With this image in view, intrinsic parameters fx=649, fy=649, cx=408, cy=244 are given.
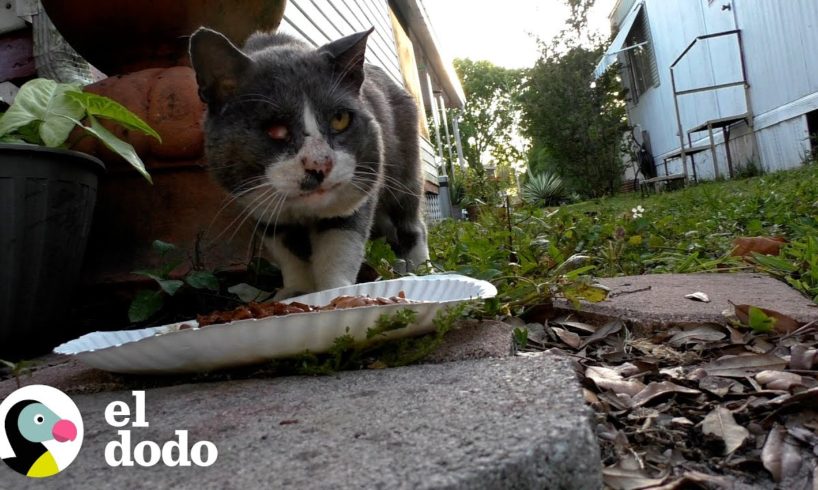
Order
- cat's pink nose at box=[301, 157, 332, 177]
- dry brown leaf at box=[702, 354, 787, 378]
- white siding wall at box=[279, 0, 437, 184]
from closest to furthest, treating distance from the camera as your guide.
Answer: dry brown leaf at box=[702, 354, 787, 378], cat's pink nose at box=[301, 157, 332, 177], white siding wall at box=[279, 0, 437, 184]

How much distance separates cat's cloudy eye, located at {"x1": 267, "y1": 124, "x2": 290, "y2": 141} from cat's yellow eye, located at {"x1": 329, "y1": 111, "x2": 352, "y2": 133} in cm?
16

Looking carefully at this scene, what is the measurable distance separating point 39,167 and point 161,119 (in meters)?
0.67

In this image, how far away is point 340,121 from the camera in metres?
2.01

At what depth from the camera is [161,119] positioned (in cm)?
237

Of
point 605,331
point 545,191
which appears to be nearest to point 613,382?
point 605,331

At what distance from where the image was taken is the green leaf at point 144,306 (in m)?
1.96

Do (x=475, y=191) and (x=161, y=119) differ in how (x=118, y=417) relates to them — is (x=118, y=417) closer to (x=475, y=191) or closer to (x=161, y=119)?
(x=161, y=119)

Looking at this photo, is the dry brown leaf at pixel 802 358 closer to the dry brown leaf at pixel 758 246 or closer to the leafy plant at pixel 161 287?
the dry brown leaf at pixel 758 246

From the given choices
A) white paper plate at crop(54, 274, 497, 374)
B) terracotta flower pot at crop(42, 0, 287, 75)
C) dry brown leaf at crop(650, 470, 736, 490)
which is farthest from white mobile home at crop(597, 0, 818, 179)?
dry brown leaf at crop(650, 470, 736, 490)

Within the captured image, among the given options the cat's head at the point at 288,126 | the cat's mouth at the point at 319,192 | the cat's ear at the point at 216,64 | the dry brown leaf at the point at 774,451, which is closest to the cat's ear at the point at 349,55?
the cat's head at the point at 288,126

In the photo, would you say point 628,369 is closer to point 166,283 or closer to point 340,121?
point 340,121

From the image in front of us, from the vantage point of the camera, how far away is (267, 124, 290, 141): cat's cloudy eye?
1.85 m

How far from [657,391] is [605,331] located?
0.47 metres

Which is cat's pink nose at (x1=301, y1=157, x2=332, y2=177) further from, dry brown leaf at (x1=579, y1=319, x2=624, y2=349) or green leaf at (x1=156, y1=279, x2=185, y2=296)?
dry brown leaf at (x1=579, y1=319, x2=624, y2=349)
